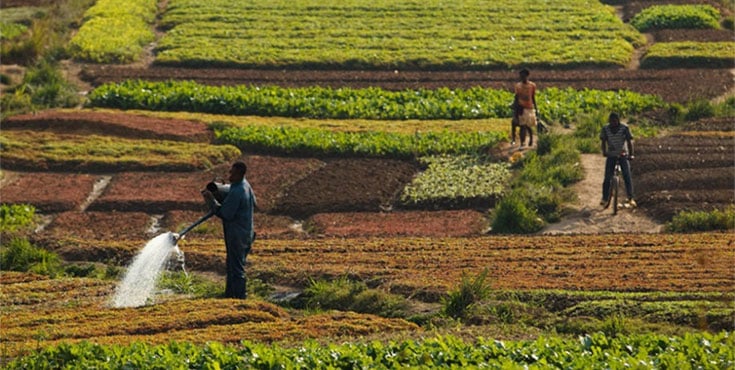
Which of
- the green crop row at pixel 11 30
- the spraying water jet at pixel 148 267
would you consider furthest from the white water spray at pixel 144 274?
the green crop row at pixel 11 30

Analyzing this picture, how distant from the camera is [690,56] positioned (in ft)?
144

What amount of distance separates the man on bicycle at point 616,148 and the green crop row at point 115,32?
20495 millimetres

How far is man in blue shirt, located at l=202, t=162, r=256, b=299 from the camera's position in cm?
2061

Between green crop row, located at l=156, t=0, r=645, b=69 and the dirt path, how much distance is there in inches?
579

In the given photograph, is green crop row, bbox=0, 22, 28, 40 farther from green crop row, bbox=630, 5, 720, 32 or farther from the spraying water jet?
the spraying water jet

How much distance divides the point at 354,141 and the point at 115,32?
51.9 ft

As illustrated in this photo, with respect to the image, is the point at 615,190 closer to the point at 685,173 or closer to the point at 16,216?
the point at 685,173

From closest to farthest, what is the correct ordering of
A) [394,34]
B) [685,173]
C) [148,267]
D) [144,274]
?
[148,267] → [144,274] → [685,173] → [394,34]

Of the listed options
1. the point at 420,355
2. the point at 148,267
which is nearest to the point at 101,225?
the point at 148,267

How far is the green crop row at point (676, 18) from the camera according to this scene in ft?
161

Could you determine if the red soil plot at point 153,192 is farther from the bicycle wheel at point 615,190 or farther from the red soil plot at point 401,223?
the bicycle wheel at point 615,190

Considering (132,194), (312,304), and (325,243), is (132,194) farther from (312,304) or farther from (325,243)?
(312,304)

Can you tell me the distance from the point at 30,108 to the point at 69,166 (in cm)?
570

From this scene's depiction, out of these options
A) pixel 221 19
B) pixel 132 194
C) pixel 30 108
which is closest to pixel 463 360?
pixel 132 194
